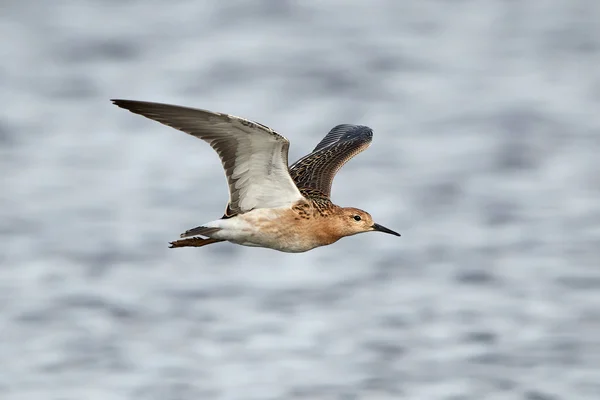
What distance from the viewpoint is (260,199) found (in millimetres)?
11539

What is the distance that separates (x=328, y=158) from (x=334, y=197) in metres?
8.05

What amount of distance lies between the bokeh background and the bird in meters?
6.32

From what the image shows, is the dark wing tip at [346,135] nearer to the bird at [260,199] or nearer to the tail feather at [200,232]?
the bird at [260,199]

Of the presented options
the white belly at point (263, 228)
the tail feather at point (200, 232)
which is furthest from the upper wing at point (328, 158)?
the tail feather at point (200, 232)

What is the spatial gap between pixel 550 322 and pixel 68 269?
7820 mm

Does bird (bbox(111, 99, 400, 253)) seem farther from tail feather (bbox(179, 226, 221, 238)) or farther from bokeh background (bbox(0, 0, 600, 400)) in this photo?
bokeh background (bbox(0, 0, 600, 400))

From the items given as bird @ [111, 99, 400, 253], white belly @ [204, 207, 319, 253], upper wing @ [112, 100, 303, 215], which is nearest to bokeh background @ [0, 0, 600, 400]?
bird @ [111, 99, 400, 253]

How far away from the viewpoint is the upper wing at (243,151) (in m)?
10.3

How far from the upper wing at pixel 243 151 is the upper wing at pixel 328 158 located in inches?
45.8

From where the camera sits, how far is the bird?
34.8 ft

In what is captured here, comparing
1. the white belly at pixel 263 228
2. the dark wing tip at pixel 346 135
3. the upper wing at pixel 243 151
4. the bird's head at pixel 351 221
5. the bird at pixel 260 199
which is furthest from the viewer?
the dark wing tip at pixel 346 135

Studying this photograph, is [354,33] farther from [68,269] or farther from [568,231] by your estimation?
[68,269]

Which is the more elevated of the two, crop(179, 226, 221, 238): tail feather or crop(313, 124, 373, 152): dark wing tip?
crop(313, 124, 373, 152): dark wing tip

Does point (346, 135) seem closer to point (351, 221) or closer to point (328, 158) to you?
point (328, 158)
